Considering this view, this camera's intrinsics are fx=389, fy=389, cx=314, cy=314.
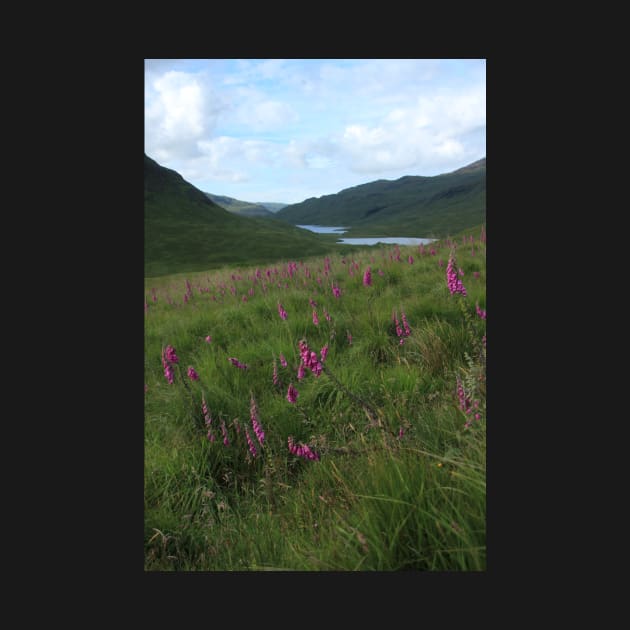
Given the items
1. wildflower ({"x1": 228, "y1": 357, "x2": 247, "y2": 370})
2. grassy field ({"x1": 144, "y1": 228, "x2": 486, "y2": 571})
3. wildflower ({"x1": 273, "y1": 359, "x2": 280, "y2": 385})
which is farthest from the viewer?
wildflower ({"x1": 228, "y1": 357, "x2": 247, "y2": 370})

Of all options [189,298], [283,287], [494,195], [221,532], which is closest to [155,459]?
[221,532]

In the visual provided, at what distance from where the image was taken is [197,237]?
286 feet

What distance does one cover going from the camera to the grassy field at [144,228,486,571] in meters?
1.81

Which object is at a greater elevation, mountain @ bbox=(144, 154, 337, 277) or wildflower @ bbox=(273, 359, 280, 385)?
mountain @ bbox=(144, 154, 337, 277)

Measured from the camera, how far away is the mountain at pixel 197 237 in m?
56.3

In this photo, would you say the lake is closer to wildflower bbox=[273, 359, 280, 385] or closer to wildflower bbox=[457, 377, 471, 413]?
wildflower bbox=[273, 359, 280, 385]

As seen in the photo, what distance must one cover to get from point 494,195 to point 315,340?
2.62 metres

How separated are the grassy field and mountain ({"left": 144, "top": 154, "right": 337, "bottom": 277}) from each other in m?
21.2

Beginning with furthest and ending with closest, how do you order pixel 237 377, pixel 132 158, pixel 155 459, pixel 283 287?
1. pixel 283 287
2. pixel 237 377
3. pixel 155 459
4. pixel 132 158

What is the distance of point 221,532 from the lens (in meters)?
2.37

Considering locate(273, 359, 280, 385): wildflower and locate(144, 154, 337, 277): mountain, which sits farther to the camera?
locate(144, 154, 337, 277): mountain

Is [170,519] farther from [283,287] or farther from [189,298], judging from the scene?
[189,298]

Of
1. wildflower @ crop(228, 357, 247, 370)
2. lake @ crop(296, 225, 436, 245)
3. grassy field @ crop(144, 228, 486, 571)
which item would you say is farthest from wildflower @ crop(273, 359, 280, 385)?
lake @ crop(296, 225, 436, 245)

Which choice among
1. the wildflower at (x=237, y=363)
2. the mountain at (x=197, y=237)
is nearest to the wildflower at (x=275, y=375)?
the wildflower at (x=237, y=363)
